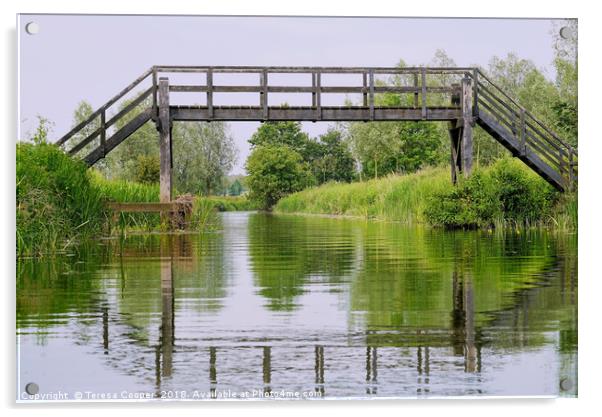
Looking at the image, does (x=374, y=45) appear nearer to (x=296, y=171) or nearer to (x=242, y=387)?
(x=242, y=387)

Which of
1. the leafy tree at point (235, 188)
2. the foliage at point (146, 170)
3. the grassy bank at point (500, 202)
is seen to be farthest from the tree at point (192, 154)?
the grassy bank at point (500, 202)

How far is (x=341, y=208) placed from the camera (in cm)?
4303

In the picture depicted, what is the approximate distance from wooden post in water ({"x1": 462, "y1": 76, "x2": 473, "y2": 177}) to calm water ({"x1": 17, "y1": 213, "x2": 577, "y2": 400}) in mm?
11921

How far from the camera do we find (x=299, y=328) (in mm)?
8414

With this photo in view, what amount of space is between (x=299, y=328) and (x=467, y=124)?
61.9ft

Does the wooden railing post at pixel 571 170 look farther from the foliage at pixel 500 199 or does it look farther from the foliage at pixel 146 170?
the foliage at pixel 146 170

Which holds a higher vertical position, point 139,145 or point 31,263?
point 139,145

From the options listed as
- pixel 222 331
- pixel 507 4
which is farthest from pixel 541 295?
pixel 222 331

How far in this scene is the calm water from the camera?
22.0ft

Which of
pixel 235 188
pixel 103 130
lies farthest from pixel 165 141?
pixel 235 188

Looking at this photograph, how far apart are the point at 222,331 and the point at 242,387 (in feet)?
5.89

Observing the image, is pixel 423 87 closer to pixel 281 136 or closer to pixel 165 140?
pixel 165 140

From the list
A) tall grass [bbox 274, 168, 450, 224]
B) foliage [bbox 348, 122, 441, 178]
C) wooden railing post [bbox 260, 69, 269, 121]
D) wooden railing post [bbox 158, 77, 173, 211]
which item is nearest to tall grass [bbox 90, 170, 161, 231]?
wooden railing post [bbox 158, 77, 173, 211]

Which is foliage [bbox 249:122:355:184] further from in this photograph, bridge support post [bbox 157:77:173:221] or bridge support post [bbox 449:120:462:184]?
bridge support post [bbox 157:77:173:221]
